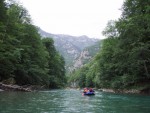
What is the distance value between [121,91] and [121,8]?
61.7 ft

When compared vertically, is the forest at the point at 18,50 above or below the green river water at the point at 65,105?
above

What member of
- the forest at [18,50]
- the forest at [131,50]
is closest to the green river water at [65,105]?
the forest at [18,50]

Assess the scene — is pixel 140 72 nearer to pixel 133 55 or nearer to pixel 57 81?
pixel 133 55

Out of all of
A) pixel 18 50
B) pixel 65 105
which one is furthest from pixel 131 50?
pixel 65 105

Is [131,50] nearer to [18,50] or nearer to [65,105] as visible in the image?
[18,50]

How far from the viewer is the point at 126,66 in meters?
51.5

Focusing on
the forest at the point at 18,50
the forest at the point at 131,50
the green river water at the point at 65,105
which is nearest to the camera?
the green river water at the point at 65,105

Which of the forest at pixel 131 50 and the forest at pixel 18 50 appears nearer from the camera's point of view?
the forest at pixel 18 50

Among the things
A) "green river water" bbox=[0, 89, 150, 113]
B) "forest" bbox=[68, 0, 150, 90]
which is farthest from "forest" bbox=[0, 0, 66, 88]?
"forest" bbox=[68, 0, 150, 90]

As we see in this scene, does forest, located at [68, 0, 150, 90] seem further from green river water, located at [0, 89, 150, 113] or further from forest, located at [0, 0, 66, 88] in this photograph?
green river water, located at [0, 89, 150, 113]

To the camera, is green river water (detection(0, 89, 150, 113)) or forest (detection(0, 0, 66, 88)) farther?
forest (detection(0, 0, 66, 88))

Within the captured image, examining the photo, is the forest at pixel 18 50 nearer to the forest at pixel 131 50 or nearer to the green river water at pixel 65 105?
the green river water at pixel 65 105

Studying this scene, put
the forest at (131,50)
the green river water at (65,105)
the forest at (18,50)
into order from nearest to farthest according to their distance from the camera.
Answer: the green river water at (65,105)
the forest at (18,50)
the forest at (131,50)

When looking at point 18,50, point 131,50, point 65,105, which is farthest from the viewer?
point 131,50
